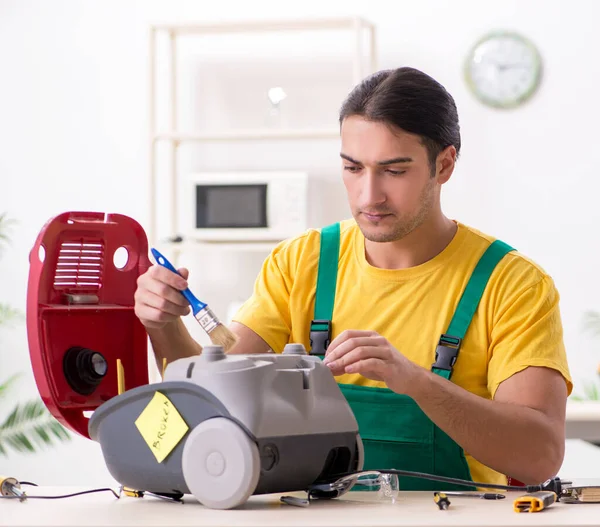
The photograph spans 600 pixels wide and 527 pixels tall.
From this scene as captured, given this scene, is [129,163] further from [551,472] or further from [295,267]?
[551,472]

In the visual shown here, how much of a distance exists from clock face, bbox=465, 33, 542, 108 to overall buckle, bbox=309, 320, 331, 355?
2226 mm

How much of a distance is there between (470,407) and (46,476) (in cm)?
292

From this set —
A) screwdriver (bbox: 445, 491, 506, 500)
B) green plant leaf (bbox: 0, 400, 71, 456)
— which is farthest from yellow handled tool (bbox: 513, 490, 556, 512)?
green plant leaf (bbox: 0, 400, 71, 456)

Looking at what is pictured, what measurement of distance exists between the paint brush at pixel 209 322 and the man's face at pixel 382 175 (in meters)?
0.39

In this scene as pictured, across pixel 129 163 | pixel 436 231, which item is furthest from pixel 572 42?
pixel 436 231

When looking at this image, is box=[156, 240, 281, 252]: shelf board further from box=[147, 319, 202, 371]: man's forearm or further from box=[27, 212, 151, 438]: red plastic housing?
box=[27, 212, 151, 438]: red plastic housing

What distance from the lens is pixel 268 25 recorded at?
361cm

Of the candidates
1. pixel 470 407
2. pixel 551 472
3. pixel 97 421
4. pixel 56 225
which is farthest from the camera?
pixel 551 472

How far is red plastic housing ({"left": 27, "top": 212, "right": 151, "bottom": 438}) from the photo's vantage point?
1.41m

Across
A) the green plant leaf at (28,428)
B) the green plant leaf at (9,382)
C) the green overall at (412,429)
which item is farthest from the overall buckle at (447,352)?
the green plant leaf at (9,382)

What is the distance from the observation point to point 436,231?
1848 millimetres

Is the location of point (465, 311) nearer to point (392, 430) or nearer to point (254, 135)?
point (392, 430)

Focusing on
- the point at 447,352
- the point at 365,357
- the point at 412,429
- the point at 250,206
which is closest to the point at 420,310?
the point at 447,352

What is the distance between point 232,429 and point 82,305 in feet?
1.42
